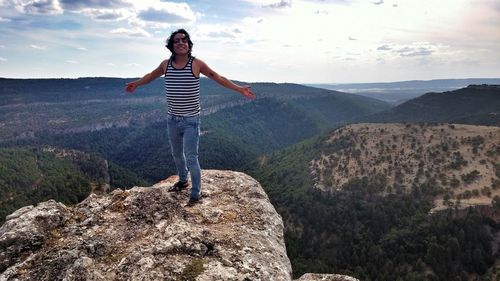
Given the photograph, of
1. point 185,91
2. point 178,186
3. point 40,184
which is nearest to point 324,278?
point 178,186

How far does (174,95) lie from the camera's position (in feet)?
39.1

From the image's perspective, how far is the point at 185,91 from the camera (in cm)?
1181

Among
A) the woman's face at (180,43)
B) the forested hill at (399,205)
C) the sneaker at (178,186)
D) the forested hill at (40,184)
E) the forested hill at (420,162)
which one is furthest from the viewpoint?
the forested hill at (40,184)

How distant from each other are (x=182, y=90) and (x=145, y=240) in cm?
441

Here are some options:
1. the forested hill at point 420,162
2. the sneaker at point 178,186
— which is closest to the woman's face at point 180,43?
the sneaker at point 178,186

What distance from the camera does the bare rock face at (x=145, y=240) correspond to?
8.88m

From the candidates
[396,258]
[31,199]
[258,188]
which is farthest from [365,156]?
[258,188]

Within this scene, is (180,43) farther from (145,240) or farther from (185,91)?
(145,240)

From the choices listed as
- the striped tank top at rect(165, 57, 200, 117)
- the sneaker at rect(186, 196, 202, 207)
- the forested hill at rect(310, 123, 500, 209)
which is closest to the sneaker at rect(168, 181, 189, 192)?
the sneaker at rect(186, 196, 202, 207)

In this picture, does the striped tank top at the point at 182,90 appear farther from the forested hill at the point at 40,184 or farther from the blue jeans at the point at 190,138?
the forested hill at the point at 40,184

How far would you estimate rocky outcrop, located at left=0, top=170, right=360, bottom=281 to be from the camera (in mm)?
8887

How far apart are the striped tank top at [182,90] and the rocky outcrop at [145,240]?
2.71m

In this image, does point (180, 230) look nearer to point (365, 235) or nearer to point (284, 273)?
point (284, 273)

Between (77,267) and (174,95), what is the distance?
5.41 m
